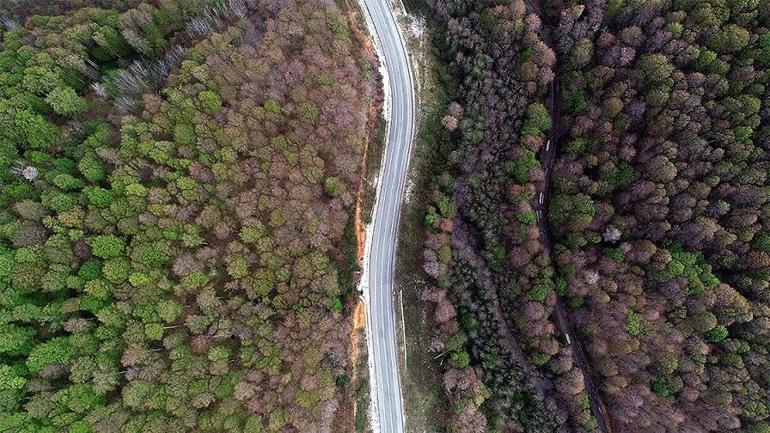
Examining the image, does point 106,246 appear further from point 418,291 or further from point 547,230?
point 547,230

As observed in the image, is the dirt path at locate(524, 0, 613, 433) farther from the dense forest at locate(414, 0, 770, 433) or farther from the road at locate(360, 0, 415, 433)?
the road at locate(360, 0, 415, 433)

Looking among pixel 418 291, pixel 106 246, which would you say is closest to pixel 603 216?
pixel 418 291

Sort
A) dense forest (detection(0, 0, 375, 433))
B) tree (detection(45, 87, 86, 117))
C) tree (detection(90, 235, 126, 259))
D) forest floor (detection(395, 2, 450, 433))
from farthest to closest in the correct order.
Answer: forest floor (detection(395, 2, 450, 433)) < tree (detection(45, 87, 86, 117)) < tree (detection(90, 235, 126, 259)) < dense forest (detection(0, 0, 375, 433))

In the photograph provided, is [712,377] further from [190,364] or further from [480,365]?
[190,364]

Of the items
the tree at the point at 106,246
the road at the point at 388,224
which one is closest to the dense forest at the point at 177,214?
the tree at the point at 106,246

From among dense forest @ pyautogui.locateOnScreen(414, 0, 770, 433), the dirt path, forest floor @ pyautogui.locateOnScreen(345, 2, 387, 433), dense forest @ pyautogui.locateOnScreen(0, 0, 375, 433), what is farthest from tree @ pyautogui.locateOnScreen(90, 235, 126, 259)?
the dirt path
